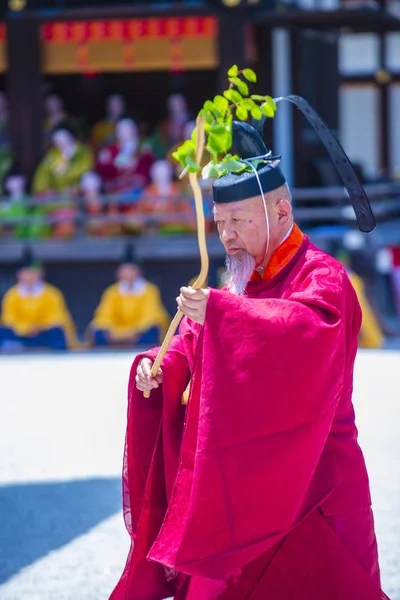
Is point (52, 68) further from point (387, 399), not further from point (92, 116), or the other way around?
point (387, 399)

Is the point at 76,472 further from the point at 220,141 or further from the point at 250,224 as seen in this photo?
the point at 220,141

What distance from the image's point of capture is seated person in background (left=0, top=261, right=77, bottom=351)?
398 inches

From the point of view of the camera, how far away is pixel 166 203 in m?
10.9

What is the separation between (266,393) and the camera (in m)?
2.57

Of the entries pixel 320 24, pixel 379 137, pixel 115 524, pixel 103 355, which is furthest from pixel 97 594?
pixel 379 137

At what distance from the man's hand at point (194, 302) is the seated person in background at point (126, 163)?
28.3 feet

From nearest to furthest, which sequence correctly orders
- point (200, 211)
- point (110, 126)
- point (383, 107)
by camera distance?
point (200, 211) < point (110, 126) < point (383, 107)

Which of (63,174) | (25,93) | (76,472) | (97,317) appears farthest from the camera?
(25,93)

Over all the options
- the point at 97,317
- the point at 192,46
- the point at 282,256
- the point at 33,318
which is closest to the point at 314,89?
the point at 192,46

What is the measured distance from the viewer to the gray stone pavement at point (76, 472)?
12.9 ft

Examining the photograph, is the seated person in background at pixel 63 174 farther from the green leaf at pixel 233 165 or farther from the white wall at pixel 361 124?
the green leaf at pixel 233 165

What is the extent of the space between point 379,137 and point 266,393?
12475mm

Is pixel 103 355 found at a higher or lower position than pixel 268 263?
lower

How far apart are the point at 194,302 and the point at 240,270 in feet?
0.89
